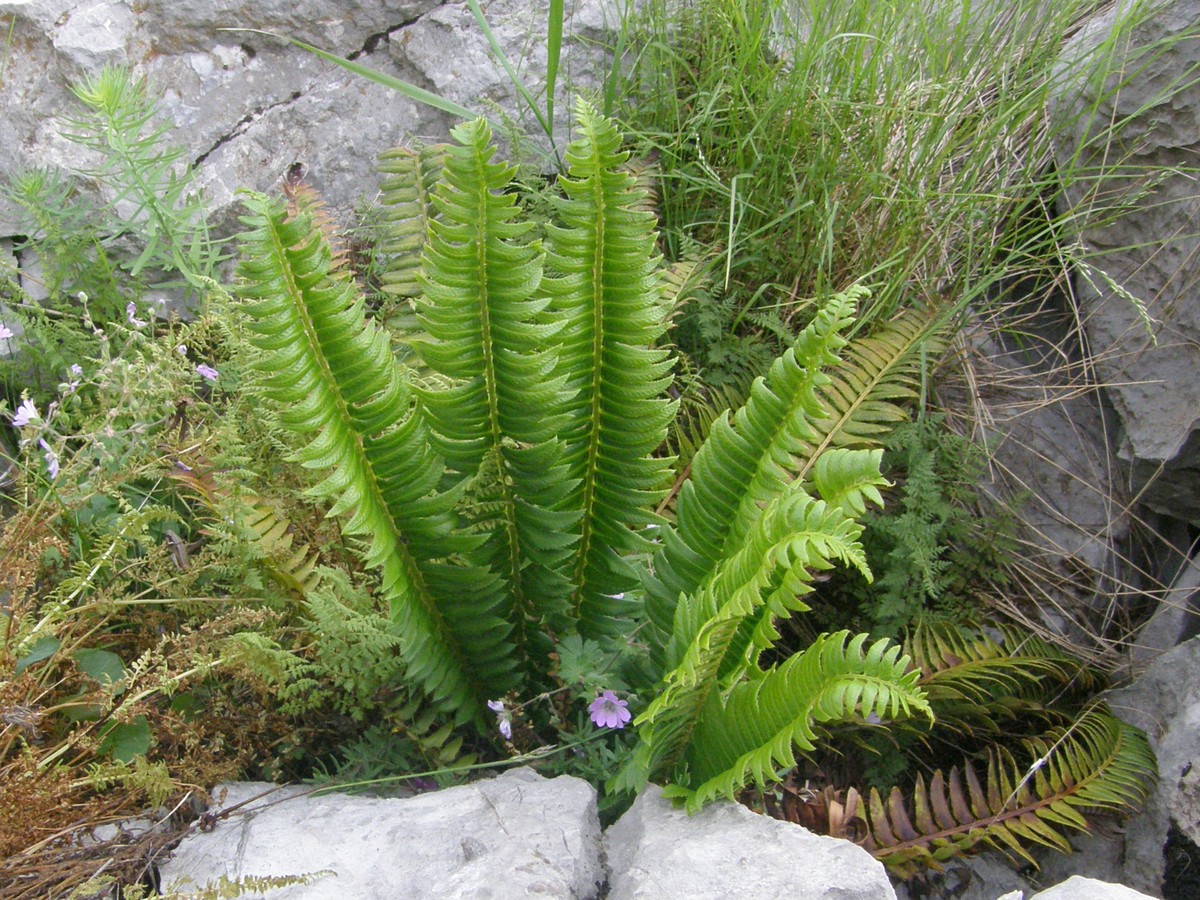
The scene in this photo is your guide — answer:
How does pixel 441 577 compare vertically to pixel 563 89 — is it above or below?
below

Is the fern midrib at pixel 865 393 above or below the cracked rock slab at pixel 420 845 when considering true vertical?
above

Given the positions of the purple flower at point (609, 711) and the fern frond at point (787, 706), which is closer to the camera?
the fern frond at point (787, 706)

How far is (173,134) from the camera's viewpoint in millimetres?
2693

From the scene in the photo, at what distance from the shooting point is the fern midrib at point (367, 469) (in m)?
1.31

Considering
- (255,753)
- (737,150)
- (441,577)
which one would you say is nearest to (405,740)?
→ (255,753)

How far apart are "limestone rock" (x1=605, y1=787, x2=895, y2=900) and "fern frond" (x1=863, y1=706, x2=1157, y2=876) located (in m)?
0.53

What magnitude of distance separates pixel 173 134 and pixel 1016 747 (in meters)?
2.84

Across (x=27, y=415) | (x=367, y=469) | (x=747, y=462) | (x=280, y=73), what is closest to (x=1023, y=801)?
(x=747, y=462)

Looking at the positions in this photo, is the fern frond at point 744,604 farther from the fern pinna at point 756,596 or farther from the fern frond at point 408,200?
the fern frond at point 408,200

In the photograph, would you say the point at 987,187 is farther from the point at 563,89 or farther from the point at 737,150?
the point at 563,89

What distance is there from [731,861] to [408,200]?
1.79 meters

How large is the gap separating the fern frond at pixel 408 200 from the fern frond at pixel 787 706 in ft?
4.65

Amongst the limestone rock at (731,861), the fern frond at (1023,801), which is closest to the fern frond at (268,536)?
the limestone rock at (731,861)

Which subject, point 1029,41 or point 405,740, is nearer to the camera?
point 405,740
